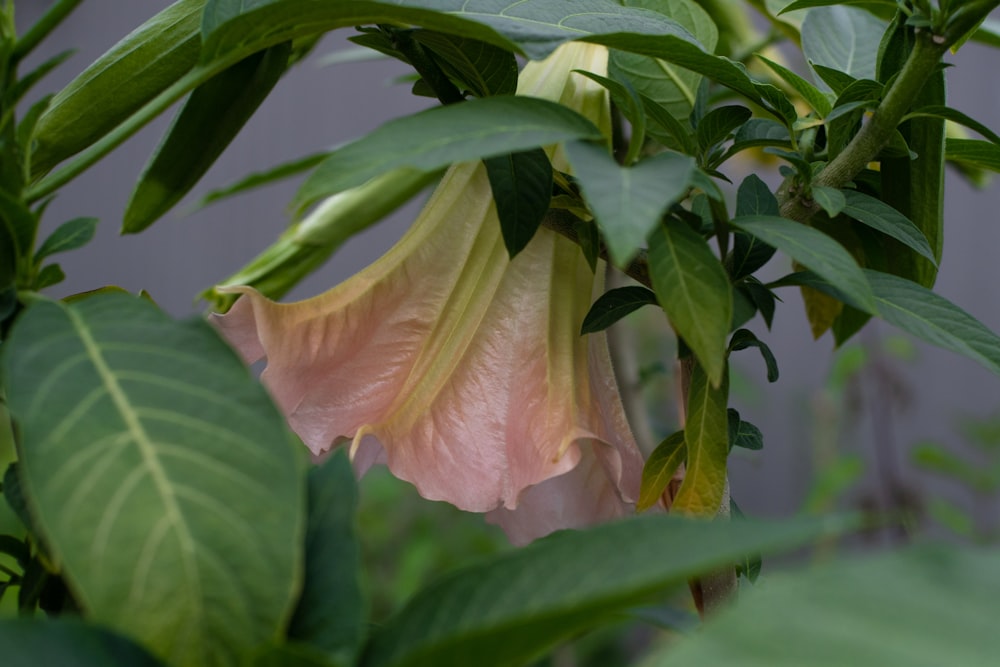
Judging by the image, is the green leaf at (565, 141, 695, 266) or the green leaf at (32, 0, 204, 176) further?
the green leaf at (32, 0, 204, 176)

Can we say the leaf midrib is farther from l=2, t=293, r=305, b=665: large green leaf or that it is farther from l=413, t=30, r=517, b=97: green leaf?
l=413, t=30, r=517, b=97: green leaf

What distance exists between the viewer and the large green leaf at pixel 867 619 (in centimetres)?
14

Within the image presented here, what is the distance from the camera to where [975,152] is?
13.9 inches

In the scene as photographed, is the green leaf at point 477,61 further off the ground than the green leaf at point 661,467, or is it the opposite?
the green leaf at point 477,61

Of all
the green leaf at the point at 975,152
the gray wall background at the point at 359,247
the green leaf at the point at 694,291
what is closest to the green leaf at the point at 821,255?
the green leaf at the point at 694,291

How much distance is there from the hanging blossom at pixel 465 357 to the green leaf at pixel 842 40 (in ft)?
0.37

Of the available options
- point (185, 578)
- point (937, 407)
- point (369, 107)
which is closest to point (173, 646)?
point (185, 578)

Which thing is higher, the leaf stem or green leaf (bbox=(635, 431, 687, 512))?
the leaf stem

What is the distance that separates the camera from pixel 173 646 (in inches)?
7.2

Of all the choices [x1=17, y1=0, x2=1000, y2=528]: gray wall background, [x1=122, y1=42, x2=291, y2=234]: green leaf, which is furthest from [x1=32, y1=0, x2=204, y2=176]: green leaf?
[x1=17, y1=0, x2=1000, y2=528]: gray wall background

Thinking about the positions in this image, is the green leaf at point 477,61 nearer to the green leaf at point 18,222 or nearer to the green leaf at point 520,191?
the green leaf at point 520,191

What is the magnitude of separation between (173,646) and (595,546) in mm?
81

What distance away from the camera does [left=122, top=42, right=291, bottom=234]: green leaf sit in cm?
32

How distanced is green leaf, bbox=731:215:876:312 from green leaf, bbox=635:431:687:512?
9 centimetres
